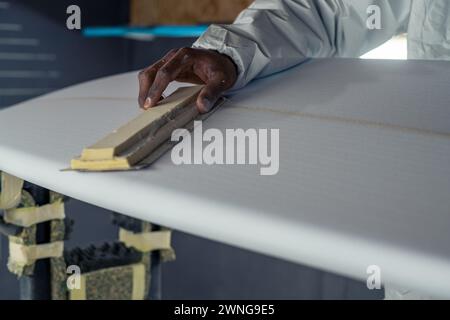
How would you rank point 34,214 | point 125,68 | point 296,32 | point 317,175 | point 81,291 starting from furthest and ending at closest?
point 125,68 < point 81,291 < point 34,214 < point 296,32 < point 317,175

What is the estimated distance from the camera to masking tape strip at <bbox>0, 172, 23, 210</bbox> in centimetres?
105

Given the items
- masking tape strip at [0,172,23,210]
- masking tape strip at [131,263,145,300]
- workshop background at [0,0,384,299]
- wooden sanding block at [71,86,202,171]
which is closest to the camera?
wooden sanding block at [71,86,202,171]

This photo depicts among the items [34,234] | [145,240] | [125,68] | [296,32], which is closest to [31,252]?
[34,234]

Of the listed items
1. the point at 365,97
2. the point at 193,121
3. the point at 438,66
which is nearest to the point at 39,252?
the point at 193,121

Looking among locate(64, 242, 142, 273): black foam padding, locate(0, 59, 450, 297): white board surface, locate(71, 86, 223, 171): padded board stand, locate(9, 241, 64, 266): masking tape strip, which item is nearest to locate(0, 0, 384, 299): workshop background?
locate(64, 242, 142, 273): black foam padding

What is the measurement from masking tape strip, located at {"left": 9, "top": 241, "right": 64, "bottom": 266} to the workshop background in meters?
1.26

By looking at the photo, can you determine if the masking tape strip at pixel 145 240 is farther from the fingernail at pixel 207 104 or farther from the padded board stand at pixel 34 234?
the fingernail at pixel 207 104

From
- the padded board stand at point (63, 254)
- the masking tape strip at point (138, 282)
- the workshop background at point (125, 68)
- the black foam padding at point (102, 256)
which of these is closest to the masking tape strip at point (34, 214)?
the padded board stand at point (63, 254)

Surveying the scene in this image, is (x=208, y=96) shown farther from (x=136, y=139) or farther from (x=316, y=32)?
(x=316, y=32)

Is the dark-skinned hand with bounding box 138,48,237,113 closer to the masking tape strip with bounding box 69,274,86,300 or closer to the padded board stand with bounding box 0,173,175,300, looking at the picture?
the padded board stand with bounding box 0,173,175,300

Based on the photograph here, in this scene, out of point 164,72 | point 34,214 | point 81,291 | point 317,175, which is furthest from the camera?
point 81,291

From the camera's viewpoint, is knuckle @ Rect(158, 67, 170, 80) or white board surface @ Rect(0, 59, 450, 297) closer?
white board surface @ Rect(0, 59, 450, 297)

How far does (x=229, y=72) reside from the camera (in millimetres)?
847

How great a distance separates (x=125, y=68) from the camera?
9.41 feet
